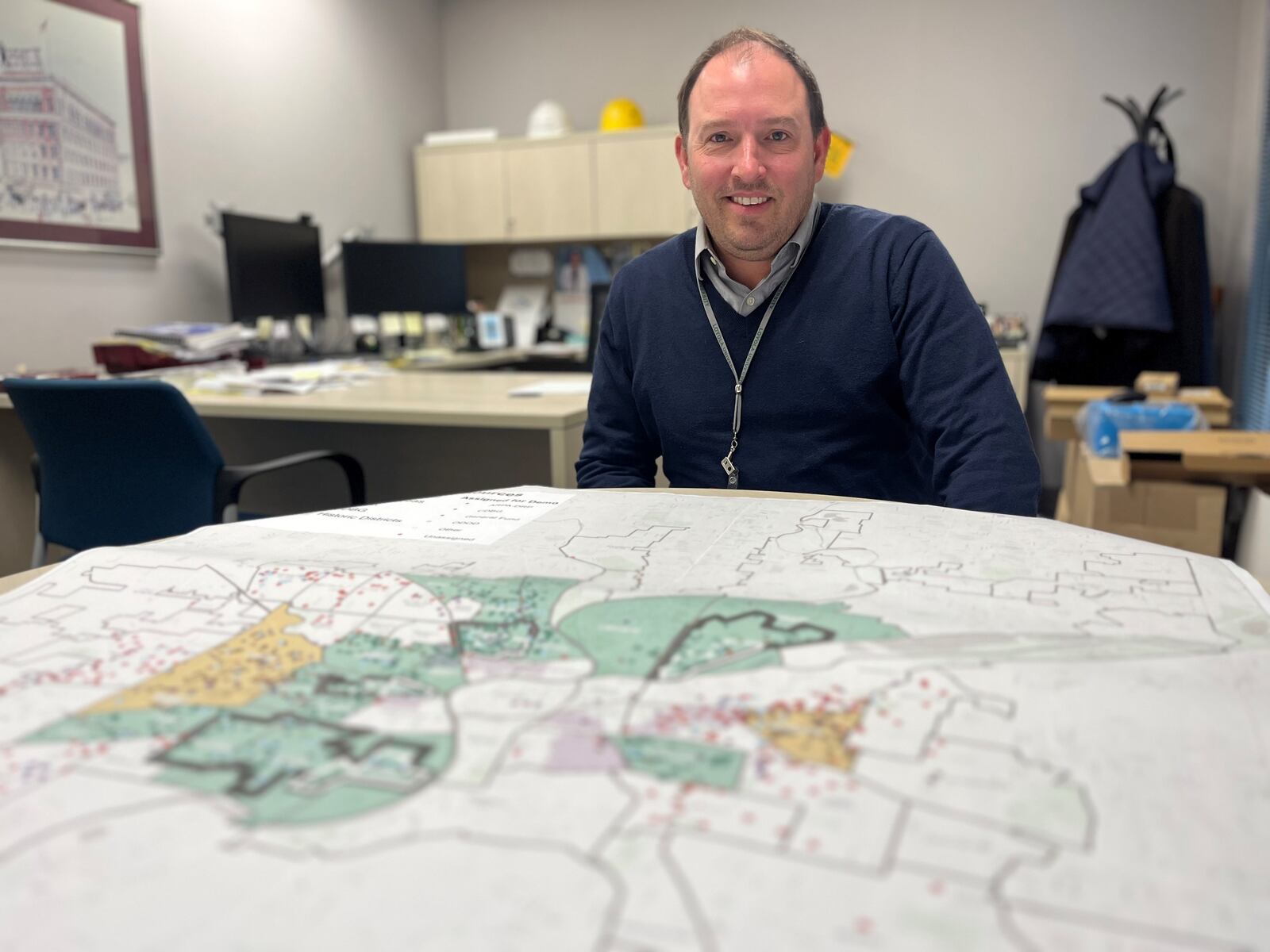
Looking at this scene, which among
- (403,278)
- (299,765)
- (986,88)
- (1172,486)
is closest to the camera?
(299,765)

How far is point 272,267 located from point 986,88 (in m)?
3.13

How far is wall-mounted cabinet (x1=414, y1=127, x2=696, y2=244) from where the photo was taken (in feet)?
14.0

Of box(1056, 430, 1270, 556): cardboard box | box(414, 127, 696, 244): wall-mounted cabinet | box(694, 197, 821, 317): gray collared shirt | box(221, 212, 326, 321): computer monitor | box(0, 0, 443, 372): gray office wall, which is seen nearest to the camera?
box(694, 197, 821, 317): gray collared shirt

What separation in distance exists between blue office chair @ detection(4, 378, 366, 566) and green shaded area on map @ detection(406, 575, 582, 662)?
117cm

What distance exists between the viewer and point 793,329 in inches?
57.6

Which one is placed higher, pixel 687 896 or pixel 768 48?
pixel 768 48

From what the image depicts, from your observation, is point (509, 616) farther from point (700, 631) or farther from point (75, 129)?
point (75, 129)

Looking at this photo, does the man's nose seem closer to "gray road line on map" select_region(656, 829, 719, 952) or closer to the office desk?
the office desk

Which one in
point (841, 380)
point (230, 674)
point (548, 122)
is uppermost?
point (548, 122)

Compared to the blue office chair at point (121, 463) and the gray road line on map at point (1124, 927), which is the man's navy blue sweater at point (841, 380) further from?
the gray road line on map at point (1124, 927)

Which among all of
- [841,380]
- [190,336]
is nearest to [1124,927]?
[841,380]

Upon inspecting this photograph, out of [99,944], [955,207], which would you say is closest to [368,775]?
[99,944]

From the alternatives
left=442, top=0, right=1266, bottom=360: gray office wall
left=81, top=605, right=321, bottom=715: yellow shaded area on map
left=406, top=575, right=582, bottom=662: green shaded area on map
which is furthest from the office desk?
left=442, top=0, right=1266, bottom=360: gray office wall

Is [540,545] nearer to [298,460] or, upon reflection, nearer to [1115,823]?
[1115,823]
